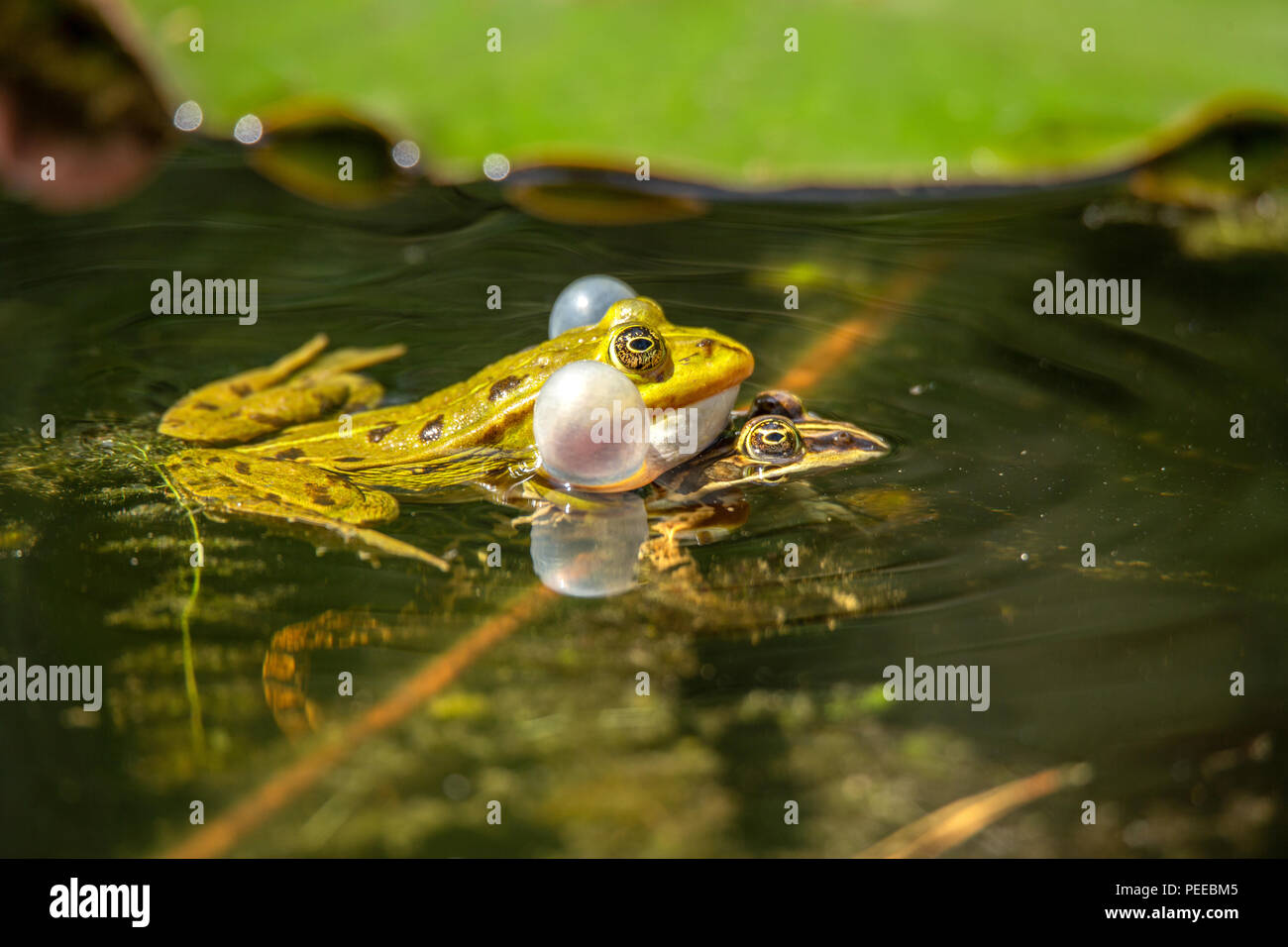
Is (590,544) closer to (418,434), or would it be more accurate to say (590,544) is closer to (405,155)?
(418,434)

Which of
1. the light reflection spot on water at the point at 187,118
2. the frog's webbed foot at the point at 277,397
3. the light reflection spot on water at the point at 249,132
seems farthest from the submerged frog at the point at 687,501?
the light reflection spot on water at the point at 187,118

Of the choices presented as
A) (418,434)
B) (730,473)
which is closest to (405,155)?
(418,434)

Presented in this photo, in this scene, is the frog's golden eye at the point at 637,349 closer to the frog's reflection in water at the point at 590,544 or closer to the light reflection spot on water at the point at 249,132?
the frog's reflection in water at the point at 590,544

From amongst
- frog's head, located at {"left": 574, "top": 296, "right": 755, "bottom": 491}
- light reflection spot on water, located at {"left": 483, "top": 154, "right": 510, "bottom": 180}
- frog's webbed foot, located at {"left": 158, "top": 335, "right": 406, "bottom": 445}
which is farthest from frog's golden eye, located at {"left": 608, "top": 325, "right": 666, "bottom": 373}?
light reflection spot on water, located at {"left": 483, "top": 154, "right": 510, "bottom": 180}

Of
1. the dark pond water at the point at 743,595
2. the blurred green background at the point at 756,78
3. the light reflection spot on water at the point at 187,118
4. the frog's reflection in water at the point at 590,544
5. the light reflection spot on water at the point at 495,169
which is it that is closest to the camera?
the dark pond water at the point at 743,595

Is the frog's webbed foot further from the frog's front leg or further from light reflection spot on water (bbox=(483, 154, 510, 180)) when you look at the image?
light reflection spot on water (bbox=(483, 154, 510, 180))
